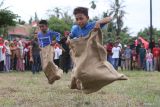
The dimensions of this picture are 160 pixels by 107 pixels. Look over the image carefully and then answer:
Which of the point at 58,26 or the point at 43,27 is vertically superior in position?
the point at 58,26

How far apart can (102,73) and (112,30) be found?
6064 cm

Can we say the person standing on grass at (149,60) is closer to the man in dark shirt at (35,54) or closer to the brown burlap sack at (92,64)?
the man in dark shirt at (35,54)

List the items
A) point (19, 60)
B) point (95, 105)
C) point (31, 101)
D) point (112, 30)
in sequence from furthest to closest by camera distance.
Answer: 1. point (112, 30)
2. point (19, 60)
3. point (31, 101)
4. point (95, 105)

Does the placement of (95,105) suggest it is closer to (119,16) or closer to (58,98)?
(58,98)

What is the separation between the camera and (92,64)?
8.17 metres

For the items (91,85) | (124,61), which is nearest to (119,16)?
(124,61)

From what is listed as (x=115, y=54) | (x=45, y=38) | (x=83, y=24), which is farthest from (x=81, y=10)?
(x=115, y=54)

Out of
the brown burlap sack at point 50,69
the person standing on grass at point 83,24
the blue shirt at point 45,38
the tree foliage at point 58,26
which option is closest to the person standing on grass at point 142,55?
the blue shirt at point 45,38

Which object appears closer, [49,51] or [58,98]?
[58,98]

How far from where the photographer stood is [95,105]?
29.9 ft

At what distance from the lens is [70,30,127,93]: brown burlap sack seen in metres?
8.09

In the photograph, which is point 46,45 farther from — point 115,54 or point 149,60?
point 149,60

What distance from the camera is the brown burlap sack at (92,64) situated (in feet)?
26.6

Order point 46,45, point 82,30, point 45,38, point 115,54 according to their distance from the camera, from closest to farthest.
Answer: point 82,30 → point 45,38 → point 46,45 → point 115,54
